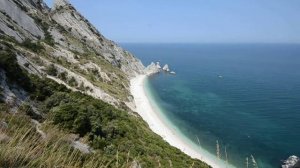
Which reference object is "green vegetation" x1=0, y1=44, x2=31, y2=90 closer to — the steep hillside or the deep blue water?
the steep hillside

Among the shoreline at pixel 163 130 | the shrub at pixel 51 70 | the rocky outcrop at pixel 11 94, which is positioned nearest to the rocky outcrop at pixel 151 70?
the shoreline at pixel 163 130

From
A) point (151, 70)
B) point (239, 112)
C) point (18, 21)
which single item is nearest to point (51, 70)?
point (18, 21)

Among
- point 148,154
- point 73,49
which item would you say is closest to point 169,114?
point 73,49

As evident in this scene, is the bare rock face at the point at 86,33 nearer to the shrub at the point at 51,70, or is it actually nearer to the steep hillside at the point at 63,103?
the steep hillside at the point at 63,103

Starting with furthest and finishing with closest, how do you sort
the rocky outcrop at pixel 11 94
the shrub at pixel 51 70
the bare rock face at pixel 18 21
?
the bare rock face at pixel 18 21
the shrub at pixel 51 70
the rocky outcrop at pixel 11 94

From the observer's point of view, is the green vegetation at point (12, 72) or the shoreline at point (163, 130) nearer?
the green vegetation at point (12, 72)

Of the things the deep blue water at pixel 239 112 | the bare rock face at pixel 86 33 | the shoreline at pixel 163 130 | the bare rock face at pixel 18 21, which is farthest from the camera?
the bare rock face at pixel 86 33

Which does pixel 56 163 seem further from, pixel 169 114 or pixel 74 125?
→ pixel 169 114
